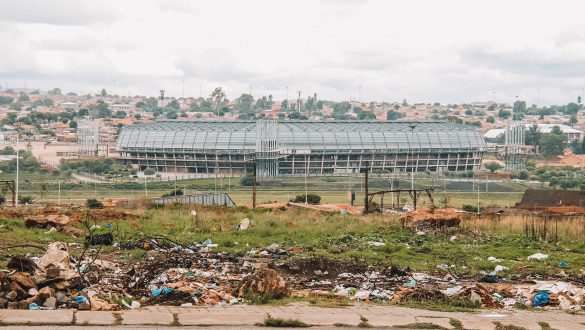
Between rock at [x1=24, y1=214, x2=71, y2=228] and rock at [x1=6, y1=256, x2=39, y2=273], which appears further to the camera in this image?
rock at [x1=24, y1=214, x2=71, y2=228]

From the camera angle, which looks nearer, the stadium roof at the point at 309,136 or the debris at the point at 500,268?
the debris at the point at 500,268

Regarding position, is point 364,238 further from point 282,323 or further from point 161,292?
point 282,323

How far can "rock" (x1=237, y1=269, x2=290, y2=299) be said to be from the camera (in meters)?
12.6

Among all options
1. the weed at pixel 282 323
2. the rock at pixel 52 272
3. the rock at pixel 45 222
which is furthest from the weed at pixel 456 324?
the rock at pixel 45 222

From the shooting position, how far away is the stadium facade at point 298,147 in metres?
104

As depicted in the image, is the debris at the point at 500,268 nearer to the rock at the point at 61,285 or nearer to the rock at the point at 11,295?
the rock at the point at 61,285

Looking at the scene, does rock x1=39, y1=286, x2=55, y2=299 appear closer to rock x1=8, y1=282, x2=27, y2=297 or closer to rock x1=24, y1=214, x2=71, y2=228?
rock x1=8, y1=282, x2=27, y2=297

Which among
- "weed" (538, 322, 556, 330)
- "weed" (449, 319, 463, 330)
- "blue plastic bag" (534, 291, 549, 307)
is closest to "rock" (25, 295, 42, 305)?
"weed" (449, 319, 463, 330)

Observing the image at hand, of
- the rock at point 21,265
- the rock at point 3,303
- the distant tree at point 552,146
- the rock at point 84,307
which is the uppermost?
the rock at point 21,265

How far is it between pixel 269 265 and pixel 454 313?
15.6 feet

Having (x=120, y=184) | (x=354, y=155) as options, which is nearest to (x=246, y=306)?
(x=120, y=184)

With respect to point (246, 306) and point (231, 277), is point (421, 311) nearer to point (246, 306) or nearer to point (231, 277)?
point (246, 306)

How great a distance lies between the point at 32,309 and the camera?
1095 centimetres

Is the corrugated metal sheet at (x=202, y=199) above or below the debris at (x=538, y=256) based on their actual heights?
below
